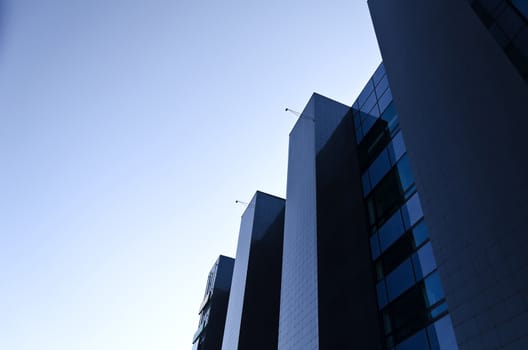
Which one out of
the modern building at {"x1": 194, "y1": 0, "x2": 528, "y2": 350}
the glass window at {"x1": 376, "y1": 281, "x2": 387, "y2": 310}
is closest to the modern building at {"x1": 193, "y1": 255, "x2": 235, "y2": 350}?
the modern building at {"x1": 194, "y1": 0, "x2": 528, "y2": 350}

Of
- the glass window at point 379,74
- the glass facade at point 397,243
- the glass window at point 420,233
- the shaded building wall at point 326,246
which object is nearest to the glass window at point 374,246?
the glass facade at point 397,243

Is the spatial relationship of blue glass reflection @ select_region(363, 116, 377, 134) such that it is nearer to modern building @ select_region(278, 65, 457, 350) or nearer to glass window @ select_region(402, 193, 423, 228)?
modern building @ select_region(278, 65, 457, 350)

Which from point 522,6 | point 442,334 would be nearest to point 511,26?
point 522,6

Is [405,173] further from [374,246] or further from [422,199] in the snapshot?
[422,199]

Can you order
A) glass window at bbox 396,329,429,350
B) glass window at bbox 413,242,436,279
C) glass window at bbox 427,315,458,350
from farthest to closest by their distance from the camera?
glass window at bbox 413,242,436,279 → glass window at bbox 396,329,429,350 → glass window at bbox 427,315,458,350

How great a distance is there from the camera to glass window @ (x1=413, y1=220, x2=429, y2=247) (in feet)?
63.6

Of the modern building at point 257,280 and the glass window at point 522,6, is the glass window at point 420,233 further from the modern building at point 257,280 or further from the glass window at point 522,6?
the modern building at point 257,280

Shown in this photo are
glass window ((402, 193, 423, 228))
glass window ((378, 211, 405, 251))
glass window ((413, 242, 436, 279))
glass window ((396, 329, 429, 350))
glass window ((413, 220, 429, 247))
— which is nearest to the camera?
glass window ((396, 329, 429, 350))

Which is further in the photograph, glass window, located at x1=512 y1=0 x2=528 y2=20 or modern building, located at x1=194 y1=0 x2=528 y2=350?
glass window, located at x1=512 y1=0 x2=528 y2=20

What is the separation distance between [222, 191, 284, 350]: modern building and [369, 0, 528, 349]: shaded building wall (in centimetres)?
2540

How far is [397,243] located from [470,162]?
8068mm

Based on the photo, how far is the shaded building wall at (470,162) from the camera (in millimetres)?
11961

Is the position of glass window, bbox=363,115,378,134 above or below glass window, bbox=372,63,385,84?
below

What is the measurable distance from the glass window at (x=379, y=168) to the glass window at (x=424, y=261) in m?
6.88
